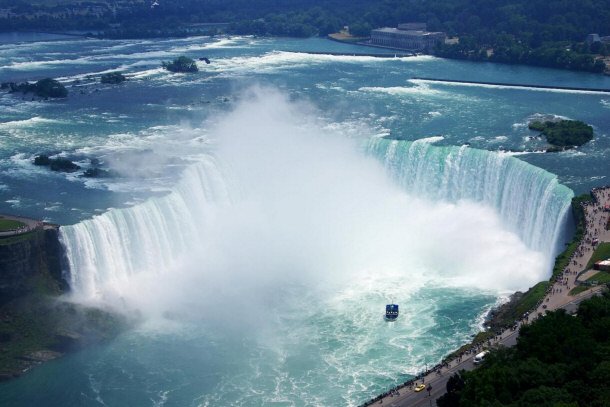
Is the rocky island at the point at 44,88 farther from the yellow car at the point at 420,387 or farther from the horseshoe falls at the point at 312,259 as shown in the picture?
the yellow car at the point at 420,387

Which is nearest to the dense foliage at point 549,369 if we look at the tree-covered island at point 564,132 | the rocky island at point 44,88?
the tree-covered island at point 564,132

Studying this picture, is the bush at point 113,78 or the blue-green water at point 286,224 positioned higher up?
the bush at point 113,78

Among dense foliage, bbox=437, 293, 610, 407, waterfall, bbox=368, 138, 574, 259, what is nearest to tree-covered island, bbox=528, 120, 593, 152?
waterfall, bbox=368, 138, 574, 259

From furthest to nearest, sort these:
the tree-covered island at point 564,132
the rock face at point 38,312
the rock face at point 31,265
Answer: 1. the tree-covered island at point 564,132
2. the rock face at point 31,265
3. the rock face at point 38,312

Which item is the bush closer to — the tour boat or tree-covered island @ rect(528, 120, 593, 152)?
tree-covered island @ rect(528, 120, 593, 152)

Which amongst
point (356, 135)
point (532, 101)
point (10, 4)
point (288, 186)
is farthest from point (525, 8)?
point (10, 4)

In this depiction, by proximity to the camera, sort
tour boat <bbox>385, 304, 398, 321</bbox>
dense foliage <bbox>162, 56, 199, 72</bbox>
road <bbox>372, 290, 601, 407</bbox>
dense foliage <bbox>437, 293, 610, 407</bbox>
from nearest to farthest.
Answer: dense foliage <bbox>437, 293, 610, 407</bbox> → road <bbox>372, 290, 601, 407</bbox> → tour boat <bbox>385, 304, 398, 321</bbox> → dense foliage <bbox>162, 56, 199, 72</bbox>

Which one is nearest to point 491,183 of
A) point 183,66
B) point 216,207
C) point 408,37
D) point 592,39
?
point 216,207

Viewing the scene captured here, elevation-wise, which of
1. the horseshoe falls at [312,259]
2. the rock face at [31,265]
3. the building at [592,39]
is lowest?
the horseshoe falls at [312,259]
